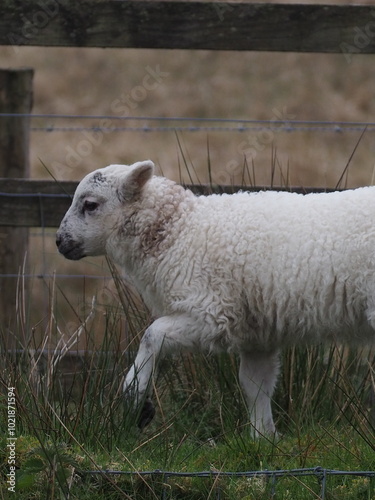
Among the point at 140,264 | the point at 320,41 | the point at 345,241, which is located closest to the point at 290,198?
the point at 345,241

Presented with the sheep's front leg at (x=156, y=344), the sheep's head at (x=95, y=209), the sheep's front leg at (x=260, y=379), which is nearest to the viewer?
the sheep's front leg at (x=156, y=344)

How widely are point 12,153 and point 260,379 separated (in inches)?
98.3

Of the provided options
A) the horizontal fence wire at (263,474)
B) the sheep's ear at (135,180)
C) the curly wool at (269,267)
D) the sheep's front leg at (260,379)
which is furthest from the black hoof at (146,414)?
the sheep's ear at (135,180)

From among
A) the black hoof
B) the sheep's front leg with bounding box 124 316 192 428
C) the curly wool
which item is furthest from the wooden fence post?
the black hoof

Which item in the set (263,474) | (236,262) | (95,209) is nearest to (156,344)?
(236,262)

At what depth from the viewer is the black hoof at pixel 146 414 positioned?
4.99m

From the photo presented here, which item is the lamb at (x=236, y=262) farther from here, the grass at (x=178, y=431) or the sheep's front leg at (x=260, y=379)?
the grass at (x=178, y=431)

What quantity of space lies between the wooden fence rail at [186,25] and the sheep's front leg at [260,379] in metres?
1.94

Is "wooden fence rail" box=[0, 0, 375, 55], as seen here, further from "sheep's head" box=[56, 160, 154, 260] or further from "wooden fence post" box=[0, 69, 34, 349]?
"sheep's head" box=[56, 160, 154, 260]

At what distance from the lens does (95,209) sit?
18.5ft

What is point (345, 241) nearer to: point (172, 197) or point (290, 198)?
point (290, 198)

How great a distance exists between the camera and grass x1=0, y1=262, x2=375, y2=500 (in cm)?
412

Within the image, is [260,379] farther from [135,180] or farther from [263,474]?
[263,474]

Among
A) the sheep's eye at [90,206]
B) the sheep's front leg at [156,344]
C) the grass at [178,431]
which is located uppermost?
the sheep's eye at [90,206]
